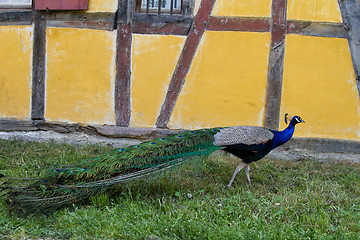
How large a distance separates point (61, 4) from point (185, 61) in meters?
2.13

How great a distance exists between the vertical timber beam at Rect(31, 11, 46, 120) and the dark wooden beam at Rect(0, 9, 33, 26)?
0.37ft

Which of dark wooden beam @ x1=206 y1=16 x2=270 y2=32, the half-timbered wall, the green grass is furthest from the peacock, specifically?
dark wooden beam @ x1=206 y1=16 x2=270 y2=32

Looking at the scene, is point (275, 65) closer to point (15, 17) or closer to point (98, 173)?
point (98, 173)

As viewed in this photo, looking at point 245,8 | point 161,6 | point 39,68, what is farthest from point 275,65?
point 39,68

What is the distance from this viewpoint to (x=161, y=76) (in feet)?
19.0

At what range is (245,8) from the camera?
18.4 feet

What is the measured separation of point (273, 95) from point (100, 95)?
2720 millimetres

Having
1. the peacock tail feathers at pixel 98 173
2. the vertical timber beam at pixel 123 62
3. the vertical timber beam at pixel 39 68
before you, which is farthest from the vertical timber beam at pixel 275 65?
the vertical timber beam at pixel 39 68

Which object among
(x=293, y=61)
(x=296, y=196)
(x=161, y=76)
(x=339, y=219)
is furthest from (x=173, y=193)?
(x=293, y=61)

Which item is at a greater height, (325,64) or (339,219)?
(325,64)

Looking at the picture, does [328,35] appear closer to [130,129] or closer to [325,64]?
[325,64]

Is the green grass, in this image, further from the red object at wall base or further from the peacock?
the red object at wall base

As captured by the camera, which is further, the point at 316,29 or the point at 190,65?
the point at 190,65

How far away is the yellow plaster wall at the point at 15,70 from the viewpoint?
233 inches
